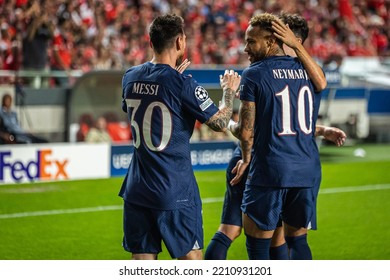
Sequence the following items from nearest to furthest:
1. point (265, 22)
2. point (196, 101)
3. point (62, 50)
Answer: point (196, 101) → point (265, 22) → point (62, 50)

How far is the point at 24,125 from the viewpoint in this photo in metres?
13.0

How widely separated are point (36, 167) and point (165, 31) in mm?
7245

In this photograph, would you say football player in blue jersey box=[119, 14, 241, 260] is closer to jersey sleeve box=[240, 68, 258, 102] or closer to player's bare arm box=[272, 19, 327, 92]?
jersey sleeve box=[240, 68, 258, 102]

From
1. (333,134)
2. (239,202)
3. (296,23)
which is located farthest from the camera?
(239,202)

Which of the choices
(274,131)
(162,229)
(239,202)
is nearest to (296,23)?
(274,131)

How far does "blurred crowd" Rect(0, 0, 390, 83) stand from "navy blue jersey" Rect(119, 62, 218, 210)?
9188 mm

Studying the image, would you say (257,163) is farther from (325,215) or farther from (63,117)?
(63,117)

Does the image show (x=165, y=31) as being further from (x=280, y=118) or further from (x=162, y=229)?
(x=162, y=229)

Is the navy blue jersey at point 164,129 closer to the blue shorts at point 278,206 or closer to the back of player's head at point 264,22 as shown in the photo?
the blue shorts at point 278,206

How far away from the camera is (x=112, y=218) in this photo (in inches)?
381

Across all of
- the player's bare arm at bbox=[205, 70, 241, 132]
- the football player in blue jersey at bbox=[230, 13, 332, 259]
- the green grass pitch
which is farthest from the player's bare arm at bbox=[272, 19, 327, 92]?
the green grass pitch

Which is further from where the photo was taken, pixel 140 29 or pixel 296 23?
pixel 140 29

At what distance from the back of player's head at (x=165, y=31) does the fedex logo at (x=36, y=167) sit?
6.95 meters

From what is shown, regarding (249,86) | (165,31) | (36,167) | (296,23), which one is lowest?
(36,167)
